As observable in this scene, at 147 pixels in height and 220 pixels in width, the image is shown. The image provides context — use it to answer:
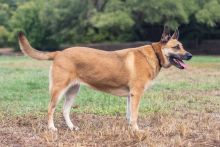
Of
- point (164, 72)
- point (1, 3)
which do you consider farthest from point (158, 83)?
point (1, 3)

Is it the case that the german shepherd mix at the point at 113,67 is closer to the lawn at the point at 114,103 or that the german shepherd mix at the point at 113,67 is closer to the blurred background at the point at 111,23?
the lawn at the point at 114,103

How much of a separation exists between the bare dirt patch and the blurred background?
25765 mm

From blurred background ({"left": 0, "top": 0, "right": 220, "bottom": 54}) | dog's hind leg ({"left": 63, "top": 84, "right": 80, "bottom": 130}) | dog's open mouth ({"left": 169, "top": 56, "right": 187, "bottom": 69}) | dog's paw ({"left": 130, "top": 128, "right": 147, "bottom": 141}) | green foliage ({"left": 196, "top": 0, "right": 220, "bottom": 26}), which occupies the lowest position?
blurred background ({"left": 0, "top": 0, "right": 220, "bottom": 54})

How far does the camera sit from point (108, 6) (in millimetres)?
37156

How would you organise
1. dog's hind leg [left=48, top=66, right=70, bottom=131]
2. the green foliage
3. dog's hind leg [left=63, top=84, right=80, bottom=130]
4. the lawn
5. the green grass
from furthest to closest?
the green foliage < the green grass < the lawn < dog's hind leg [left=63, top=84, right=80, bottom=130] < dog's hind leg [left=48, top=66, right=70, bottom=131]

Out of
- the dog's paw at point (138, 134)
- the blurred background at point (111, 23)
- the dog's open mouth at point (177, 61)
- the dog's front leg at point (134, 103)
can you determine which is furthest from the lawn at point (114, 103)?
the blurred background at point (111, 23)

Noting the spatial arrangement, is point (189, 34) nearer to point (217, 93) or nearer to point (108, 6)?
point (108, 6)

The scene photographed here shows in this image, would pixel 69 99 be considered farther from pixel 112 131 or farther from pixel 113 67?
pixel 112 131

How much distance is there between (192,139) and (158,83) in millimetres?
8766

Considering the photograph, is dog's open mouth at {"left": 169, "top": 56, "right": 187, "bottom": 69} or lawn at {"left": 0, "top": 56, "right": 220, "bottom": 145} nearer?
dog's open mouth at {"left": 169, "top": 56, "right": 187, "bottom": 69}

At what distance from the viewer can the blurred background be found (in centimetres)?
3597

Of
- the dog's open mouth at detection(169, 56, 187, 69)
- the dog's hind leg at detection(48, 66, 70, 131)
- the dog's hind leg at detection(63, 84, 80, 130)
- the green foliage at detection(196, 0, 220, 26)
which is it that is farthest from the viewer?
the green foliage at detection(196, 0, 220, 26)

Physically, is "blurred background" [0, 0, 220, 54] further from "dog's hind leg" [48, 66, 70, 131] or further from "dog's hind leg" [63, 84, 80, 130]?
"dog's hind leg" [48, 66, 70, 131]

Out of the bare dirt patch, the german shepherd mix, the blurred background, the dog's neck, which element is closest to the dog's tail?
the german shepherd mix
